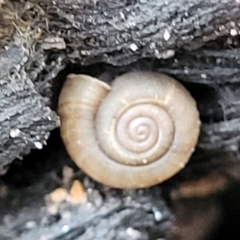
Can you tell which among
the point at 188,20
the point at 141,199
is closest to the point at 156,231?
the point at 141,199

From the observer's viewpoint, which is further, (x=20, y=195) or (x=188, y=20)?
(x=20, y=195)

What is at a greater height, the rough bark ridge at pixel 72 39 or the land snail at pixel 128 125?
the rough bark ridge at pixel 72 39

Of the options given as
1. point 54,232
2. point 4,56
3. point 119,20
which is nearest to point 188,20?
point 119,20

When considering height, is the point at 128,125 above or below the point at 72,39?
below

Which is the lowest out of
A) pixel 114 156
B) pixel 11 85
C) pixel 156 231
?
pixel 156 231

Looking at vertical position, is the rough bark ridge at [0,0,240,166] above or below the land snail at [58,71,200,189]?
above

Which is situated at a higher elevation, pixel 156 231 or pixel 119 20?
pixel 119 20

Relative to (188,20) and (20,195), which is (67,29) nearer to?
(188,20)
